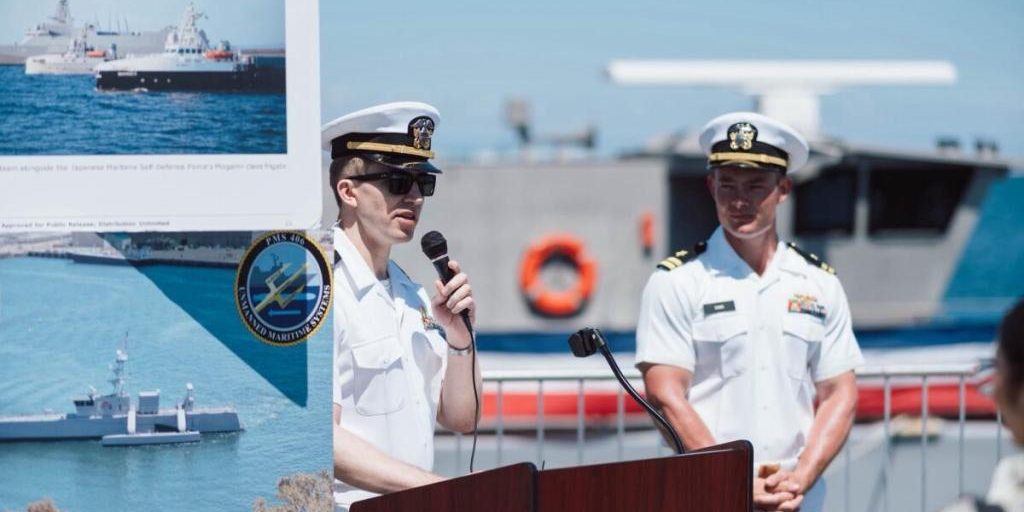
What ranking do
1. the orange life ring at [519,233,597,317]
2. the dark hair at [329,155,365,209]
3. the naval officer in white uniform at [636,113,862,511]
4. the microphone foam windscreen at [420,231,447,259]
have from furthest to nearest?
the orange life ring at [519,233,597,317] → the naval officer in white uniform at [636,113,862,511] → the dark hair at [329,155,365,209] → the microphone foam windscreen at [420,231,447,259]

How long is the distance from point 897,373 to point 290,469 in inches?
141

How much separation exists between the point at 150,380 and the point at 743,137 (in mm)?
2102

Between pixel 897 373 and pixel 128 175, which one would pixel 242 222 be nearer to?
pixel 128 175

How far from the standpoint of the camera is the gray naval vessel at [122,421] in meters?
2.74

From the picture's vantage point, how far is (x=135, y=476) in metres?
2.78

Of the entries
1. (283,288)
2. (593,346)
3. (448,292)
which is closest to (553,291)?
(448,292)

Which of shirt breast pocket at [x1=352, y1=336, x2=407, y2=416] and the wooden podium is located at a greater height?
shirt breast pocket at [x1=352, y1=336, x2=407, y2=416]

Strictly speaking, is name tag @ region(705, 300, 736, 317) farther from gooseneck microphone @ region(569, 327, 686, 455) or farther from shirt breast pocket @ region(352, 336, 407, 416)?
shirt breast pocket @ region(352, 336, 407, 416)

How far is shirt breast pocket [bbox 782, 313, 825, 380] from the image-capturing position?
418 cm

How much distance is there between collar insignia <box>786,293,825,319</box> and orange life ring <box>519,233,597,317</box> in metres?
12.4

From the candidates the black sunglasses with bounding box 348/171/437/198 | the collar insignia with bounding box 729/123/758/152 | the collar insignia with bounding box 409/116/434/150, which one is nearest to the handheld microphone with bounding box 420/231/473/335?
the black sunglasses with bounding box 348/171/437/198

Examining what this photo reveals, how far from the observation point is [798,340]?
4.20 meters

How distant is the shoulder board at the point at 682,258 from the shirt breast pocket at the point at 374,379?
1.24 metres

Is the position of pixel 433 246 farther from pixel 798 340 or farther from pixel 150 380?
pixel 798 340
